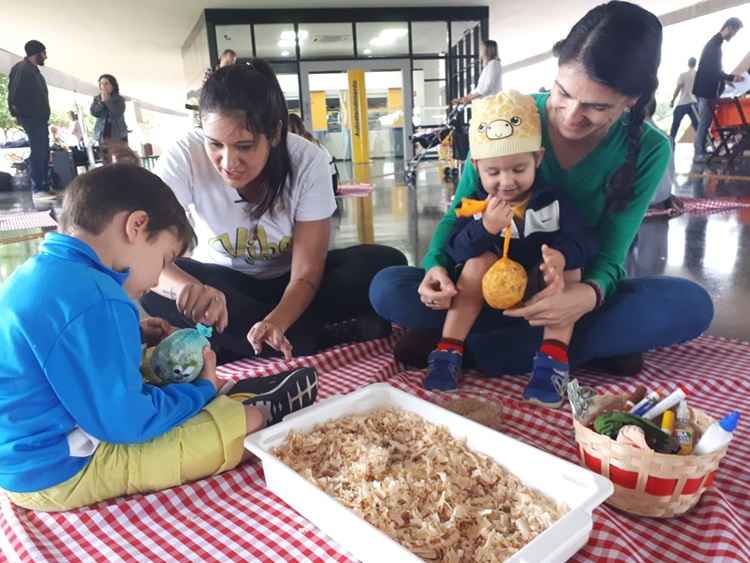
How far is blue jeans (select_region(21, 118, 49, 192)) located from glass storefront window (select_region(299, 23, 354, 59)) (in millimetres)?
4531

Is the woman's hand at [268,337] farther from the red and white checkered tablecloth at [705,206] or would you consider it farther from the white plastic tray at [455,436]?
the red and white checkered tablecloth at [705,206]

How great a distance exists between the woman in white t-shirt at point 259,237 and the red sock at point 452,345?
37cm

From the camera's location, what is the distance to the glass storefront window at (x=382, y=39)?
29.6ft

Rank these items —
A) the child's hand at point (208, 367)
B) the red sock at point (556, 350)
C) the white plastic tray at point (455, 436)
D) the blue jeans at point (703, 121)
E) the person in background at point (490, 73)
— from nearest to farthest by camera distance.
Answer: the white plastic tray at point (455, 436) → the child's hand at point (208, 367) → the red sock at point (556, 350) → the person in background at point (490, 73) → the blue jeans at point (703, 121)

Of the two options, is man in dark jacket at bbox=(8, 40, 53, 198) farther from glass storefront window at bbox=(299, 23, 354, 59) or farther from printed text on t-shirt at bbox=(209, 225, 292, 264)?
printed text on t-shirt at bbox=(209, 225, 292, 264)

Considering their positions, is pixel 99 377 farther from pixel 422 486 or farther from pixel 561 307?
pixel 561 307

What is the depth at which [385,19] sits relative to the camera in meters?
8.88

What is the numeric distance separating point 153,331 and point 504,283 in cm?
78

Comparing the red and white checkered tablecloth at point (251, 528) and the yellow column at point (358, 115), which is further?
the yellow column at point (358, 115)

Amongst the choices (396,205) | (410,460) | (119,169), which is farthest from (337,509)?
(396,205)

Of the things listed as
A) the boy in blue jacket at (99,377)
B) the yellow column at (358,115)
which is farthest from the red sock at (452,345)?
the yellow column at (358,115)

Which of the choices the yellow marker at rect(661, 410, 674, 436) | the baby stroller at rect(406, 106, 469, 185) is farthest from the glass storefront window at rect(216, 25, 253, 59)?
the yellow marker at rect(661, 410, 674, 436)

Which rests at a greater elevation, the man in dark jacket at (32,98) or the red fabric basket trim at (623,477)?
the man in dark jacket at (32,98)

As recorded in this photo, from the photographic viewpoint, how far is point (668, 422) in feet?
2.82
